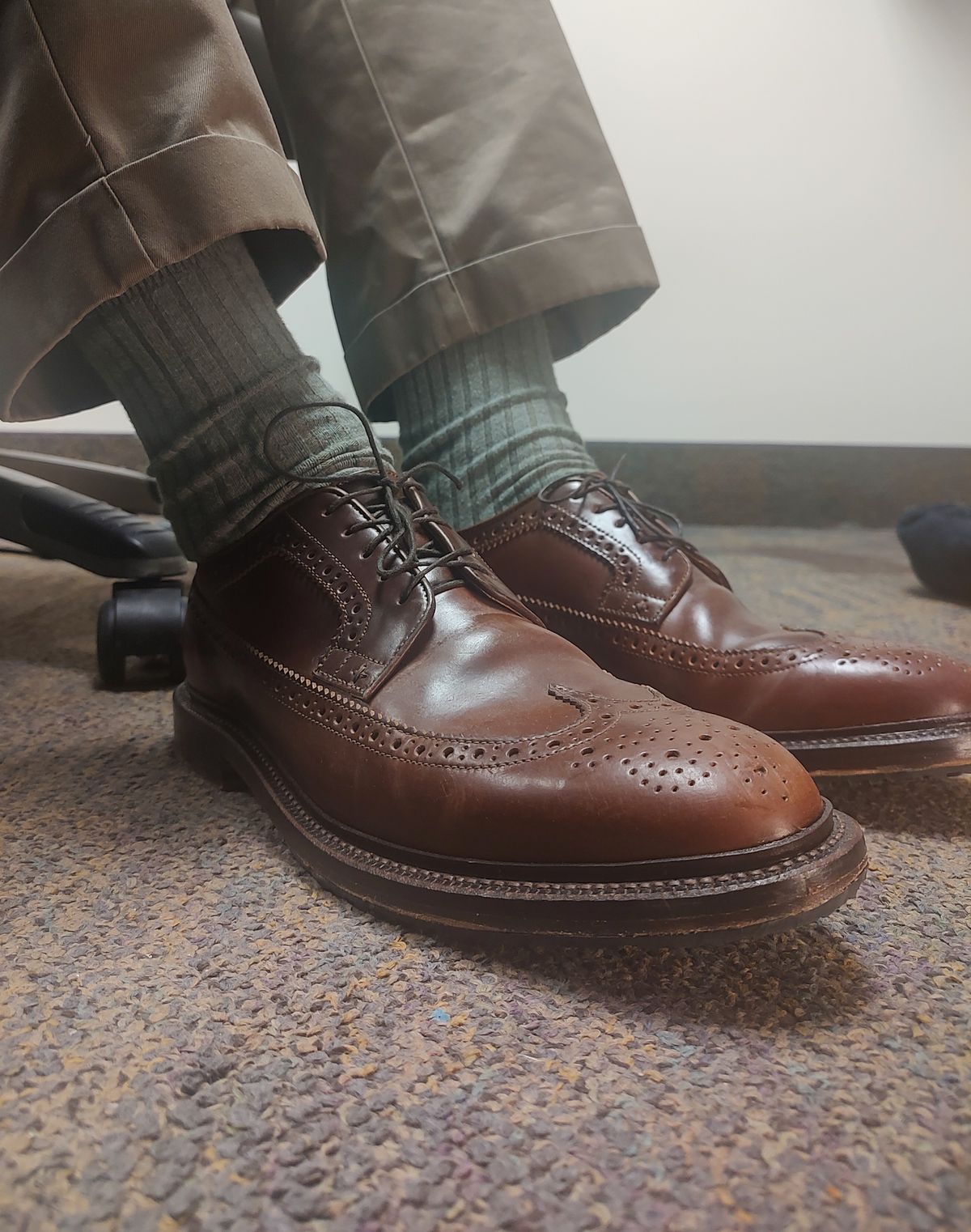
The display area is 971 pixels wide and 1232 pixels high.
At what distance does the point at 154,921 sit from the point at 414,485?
30cm

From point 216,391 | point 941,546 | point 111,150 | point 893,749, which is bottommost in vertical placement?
point 941,546

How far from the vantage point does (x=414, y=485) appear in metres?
0.55

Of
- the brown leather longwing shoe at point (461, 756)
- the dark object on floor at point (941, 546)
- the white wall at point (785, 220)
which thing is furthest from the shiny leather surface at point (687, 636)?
the white wall at point (785, 220)

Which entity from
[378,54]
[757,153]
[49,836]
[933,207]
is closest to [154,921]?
[49,836]

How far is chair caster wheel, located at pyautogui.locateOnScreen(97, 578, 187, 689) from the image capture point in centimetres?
77

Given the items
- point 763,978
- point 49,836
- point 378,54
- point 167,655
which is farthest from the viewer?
point 167,655

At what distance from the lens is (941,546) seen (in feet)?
3.84

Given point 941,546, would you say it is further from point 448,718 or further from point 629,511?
point 448,718

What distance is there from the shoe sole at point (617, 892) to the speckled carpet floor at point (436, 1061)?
0.02 metres

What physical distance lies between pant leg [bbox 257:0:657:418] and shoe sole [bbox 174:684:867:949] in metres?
0.43

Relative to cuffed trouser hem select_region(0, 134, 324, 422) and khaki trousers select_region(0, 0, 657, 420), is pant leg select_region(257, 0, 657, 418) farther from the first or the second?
cuffed trouser hem select_region(0, 134, 324, 422)

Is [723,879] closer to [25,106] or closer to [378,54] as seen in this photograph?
[25,106]

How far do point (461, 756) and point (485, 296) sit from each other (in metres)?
0.43

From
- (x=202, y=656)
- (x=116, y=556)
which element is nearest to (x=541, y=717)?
(x=202, y=656)
